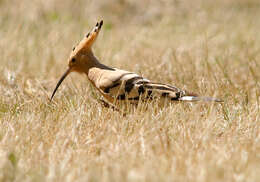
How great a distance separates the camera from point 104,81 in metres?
3.01

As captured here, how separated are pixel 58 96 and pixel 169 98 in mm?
1019

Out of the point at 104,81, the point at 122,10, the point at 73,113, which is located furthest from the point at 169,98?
the point at 122,10

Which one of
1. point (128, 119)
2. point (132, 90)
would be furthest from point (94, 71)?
point (128, 119)

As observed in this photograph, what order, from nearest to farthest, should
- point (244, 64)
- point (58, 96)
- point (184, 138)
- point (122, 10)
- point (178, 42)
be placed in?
point (184, 138)
point (58, 96)
point (244, 64)
point (178, 42)
point (122, 10)

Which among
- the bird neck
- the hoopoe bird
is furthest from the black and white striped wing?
the bird neck

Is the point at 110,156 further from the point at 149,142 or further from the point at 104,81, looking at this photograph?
the point at 104,81

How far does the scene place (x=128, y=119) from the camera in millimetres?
2684

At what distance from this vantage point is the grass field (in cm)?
200

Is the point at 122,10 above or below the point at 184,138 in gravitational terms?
above

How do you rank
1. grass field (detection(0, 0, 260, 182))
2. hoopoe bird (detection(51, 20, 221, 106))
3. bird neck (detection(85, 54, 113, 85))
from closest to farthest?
grass field (detection(0, 0, 260, 182))
hoopoe bird (detection(51, 20, 221, 106))
bird neck (detection(85, 54, 113, 85))

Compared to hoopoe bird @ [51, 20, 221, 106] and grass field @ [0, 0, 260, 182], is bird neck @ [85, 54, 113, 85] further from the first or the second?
grass field @ [0, 0, 260, 182]

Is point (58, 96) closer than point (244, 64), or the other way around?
point (58, 96)

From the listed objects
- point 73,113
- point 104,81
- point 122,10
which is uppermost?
point 122,10

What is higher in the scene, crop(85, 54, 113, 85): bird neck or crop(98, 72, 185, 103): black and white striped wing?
crop(85, 54, 113, 85): bird neck
